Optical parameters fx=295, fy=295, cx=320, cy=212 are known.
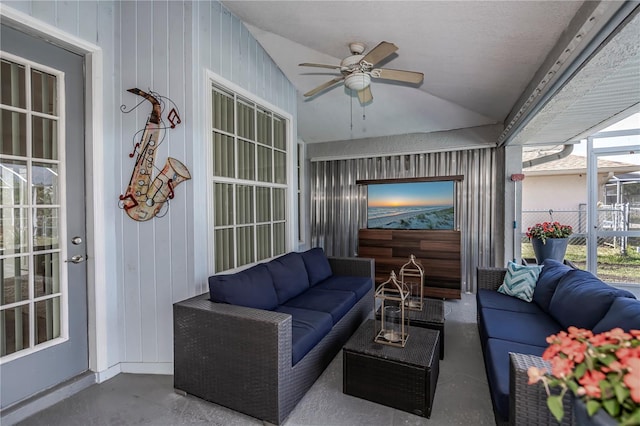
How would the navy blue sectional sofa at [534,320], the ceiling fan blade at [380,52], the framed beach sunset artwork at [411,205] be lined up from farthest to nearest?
the framed beach sunset artwork at [411,205] < the ceiling fan blade at [380,52] < the navy blue sectional sofa at [534,320]

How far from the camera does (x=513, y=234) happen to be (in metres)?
4.21

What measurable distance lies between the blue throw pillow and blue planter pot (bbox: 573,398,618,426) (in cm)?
206

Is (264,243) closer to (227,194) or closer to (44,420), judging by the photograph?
(227,194)

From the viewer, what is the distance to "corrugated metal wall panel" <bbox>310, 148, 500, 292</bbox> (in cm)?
445

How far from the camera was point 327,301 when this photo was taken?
9.01ft

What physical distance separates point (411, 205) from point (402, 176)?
1.69 feet

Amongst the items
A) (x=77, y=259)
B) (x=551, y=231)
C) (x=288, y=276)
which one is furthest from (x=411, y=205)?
(x=77, y=259)

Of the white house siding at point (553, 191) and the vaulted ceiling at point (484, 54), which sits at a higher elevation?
the vaulted ceiling at point (484, 54)

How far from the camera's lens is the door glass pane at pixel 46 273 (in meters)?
2.03

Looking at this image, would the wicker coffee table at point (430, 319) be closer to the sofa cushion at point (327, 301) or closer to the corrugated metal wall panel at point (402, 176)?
the sofa cushion at point (327, 301)

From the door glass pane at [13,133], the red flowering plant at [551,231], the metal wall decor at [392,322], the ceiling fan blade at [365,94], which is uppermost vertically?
the ceiling fan blade at [365,94]

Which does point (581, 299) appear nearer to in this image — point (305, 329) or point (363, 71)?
point (305, 329)

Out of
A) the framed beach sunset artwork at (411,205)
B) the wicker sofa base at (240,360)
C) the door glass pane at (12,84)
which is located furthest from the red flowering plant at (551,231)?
the door glass pane at (12,84)

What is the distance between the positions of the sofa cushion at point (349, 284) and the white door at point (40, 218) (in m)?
2.17
